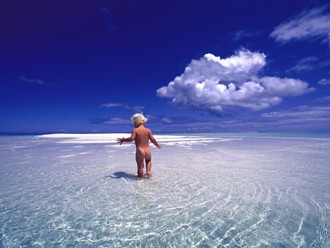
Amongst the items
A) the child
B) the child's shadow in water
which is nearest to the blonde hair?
the child

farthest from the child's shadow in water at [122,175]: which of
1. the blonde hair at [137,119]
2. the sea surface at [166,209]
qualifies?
the blonde hair at [137,119]

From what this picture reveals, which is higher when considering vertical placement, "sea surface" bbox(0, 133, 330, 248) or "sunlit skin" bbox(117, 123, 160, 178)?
"sunlit skin" bbox(117, 123, 160, 178)

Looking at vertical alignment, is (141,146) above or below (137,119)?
below

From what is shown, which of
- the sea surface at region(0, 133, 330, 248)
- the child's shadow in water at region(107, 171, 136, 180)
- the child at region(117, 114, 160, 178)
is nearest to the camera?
the sea surface at region(0, 133, 330, 248)

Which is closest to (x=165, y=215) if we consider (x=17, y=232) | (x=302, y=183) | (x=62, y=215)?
(x=62, y=215)

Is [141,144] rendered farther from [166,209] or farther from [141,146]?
[166,209]

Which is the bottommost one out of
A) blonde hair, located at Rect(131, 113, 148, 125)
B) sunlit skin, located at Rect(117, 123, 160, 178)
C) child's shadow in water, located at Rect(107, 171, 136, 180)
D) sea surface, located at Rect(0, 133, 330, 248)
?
sea surface, located at Rect(0, 133, 330, 248)

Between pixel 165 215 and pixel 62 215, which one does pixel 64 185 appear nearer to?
pixel 62 215

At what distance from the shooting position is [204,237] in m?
3.83

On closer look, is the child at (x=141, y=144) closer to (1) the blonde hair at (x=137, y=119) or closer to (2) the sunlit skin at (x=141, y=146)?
(2) the sunlit skin at (x=141, y=146)

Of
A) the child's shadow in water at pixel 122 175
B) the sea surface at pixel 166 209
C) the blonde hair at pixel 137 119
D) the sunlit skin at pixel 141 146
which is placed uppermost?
the blonde hair at pixel 137 119

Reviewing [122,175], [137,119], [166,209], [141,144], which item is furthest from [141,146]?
[166,209]

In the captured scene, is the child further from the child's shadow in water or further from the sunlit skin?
the child's shadow in water

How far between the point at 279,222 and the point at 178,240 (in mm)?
2112
